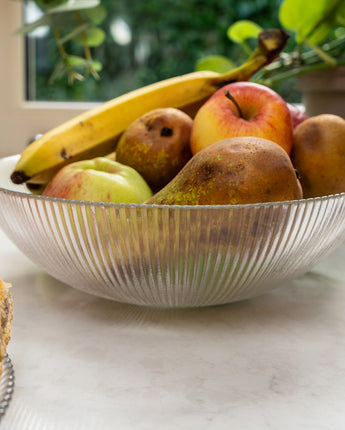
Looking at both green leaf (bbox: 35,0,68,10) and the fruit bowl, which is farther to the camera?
green leaf (bbox: 35,0,68,10)

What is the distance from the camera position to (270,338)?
37 centimetres

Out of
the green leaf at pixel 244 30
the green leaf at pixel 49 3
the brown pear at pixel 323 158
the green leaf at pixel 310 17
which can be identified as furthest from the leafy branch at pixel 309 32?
the green leaf at pixel 49 3

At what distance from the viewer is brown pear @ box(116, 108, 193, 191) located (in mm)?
535

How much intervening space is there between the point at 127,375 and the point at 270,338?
104 mm

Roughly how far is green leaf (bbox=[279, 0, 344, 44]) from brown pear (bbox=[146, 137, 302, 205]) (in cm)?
57

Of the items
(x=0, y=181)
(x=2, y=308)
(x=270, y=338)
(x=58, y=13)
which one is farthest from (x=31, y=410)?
(x=58, y=13)

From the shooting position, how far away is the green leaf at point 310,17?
2.87ft

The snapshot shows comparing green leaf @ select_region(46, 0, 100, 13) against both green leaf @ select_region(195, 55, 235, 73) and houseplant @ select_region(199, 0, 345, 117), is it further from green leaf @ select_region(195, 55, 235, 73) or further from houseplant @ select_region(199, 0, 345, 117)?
houseplant @ select_region(199, 0, 345, 117)

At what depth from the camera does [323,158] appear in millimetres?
501

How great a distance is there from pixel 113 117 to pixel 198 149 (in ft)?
0.43

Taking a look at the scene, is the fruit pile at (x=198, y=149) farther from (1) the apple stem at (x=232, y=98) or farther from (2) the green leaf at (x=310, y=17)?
(2) the green leaf at (x=310, y=17)

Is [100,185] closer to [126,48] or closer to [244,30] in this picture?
[244,30]

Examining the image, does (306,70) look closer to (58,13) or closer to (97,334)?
(58,13)

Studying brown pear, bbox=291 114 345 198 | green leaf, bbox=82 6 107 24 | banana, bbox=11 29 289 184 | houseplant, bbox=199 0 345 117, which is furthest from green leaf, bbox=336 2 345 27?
green leaf, bbox=82 6 107 24
